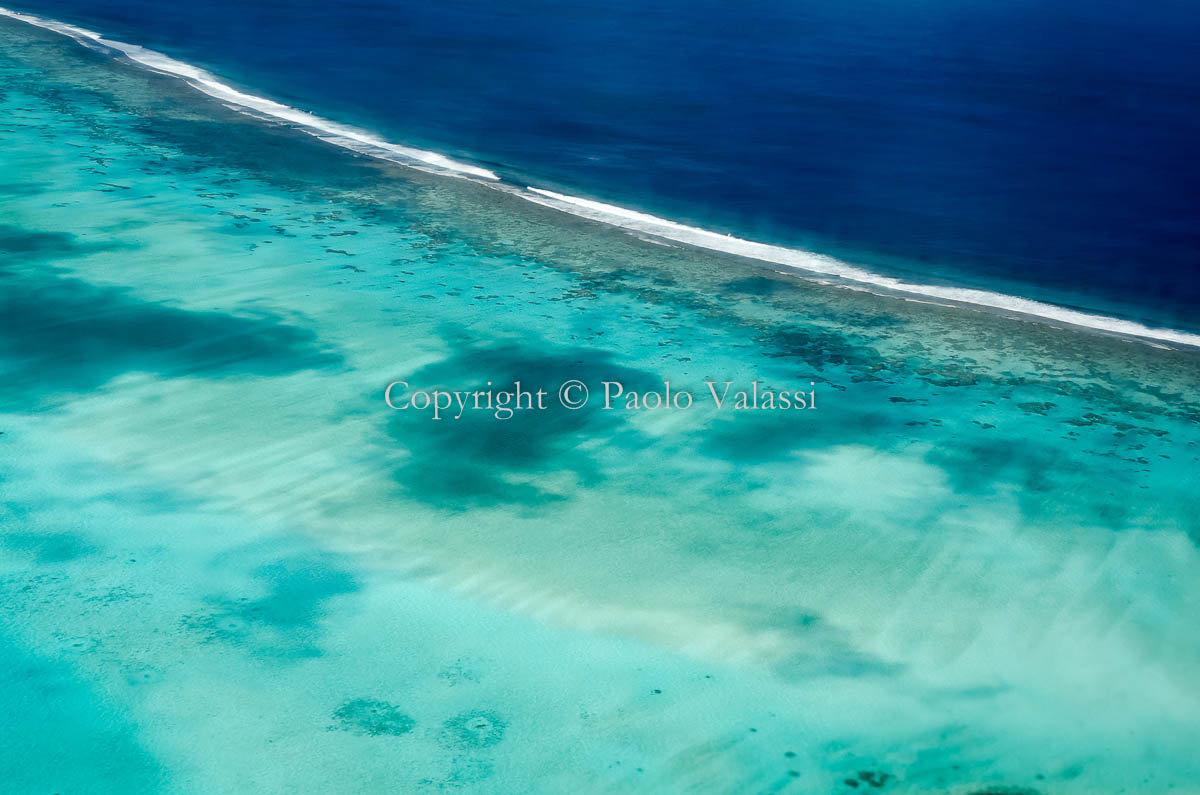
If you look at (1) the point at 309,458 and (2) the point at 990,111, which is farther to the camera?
(2) the point at 990,111

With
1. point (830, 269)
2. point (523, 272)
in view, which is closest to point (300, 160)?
point (523, 272)

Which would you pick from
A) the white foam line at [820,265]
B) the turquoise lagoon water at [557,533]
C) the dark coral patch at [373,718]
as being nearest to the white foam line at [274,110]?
the white foam line at [820,265]

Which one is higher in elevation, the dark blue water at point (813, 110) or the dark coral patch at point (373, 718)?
the dark blue water at point (813, 110)

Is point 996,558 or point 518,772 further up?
point 996,558

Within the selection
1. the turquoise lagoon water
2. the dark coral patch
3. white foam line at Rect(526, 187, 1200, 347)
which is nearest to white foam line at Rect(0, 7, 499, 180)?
white foam line at Rect(526, 187, 1200, 347)

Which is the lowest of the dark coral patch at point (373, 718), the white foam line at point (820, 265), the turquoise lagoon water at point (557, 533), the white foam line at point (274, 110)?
the dark coral patch at point (373, 718)

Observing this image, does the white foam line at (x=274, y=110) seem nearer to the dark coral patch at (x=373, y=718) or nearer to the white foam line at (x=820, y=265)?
the white foam line at (x=820, y=265)

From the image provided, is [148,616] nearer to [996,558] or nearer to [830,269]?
[996,558]
